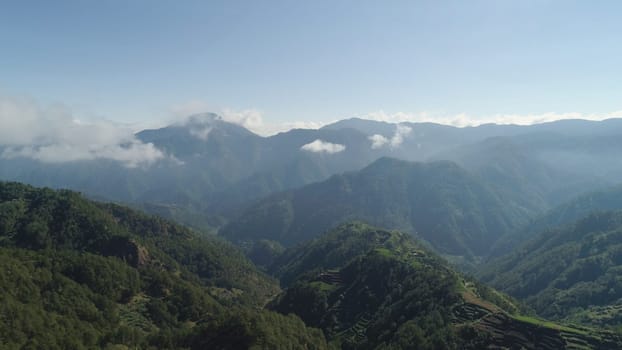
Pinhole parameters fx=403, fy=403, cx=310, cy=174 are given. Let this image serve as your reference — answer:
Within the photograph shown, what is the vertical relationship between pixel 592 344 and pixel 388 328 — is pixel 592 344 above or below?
above

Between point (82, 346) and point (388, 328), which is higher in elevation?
point (82, 346)

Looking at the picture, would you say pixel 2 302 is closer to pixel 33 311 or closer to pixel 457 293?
pixel 33 311

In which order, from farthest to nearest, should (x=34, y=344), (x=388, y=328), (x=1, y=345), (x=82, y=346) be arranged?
(x=388, y=328)
(x=82, y=346)
(x=34, y=344)
(x=1, y=345)

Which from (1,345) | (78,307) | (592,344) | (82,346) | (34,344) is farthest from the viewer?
(78,307)

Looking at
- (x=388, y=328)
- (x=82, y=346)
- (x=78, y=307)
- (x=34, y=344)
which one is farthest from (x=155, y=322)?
(x=388, y=328)

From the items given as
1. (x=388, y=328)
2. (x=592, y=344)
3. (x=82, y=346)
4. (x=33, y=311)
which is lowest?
(x=388, y=328)

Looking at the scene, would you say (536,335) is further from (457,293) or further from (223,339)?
(223,339)

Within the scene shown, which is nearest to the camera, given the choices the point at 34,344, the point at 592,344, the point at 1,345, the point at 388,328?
the point at 1,345

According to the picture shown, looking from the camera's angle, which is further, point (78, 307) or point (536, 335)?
point (78, 307)

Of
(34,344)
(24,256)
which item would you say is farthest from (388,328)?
(24,256)

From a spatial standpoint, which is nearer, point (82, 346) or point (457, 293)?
point (82, 346)
